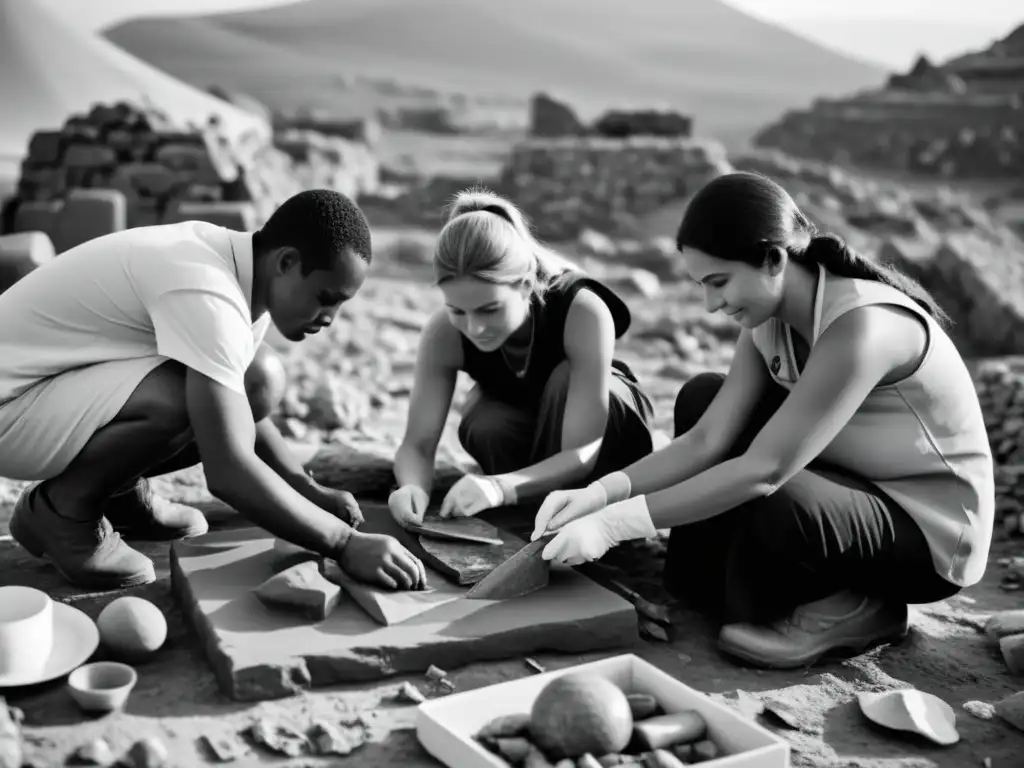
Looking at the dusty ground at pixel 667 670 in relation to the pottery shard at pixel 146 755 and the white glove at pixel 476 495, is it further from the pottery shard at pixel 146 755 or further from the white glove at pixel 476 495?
the white glove at pixel 476 495

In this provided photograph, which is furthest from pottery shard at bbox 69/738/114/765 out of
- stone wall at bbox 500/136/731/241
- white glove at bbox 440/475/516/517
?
stone wall at bbox 500/136/731/241

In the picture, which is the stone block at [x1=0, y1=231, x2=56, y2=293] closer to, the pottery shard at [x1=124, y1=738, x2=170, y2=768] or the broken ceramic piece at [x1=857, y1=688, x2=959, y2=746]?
the pottery shard at [x1=124, y1=738, x2=170, y2=768]

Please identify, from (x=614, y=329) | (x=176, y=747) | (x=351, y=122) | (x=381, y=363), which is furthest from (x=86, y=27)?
(x=176, y=747)

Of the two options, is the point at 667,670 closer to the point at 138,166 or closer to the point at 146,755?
the point at 146,755

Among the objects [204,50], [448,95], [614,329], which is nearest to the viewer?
[614,329]

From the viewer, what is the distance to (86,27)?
1445cm

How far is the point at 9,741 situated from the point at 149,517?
1130 millimetres

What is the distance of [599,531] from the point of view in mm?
2600

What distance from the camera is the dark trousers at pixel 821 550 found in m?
2.50

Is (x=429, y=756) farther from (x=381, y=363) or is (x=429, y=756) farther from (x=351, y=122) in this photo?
(x=351, y=122)

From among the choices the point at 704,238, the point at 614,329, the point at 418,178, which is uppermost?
the point at 704,238

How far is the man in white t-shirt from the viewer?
2.48 meters

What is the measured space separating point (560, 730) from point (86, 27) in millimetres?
14845

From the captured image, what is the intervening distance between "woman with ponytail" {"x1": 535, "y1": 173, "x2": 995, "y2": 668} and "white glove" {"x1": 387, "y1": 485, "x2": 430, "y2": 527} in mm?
455
